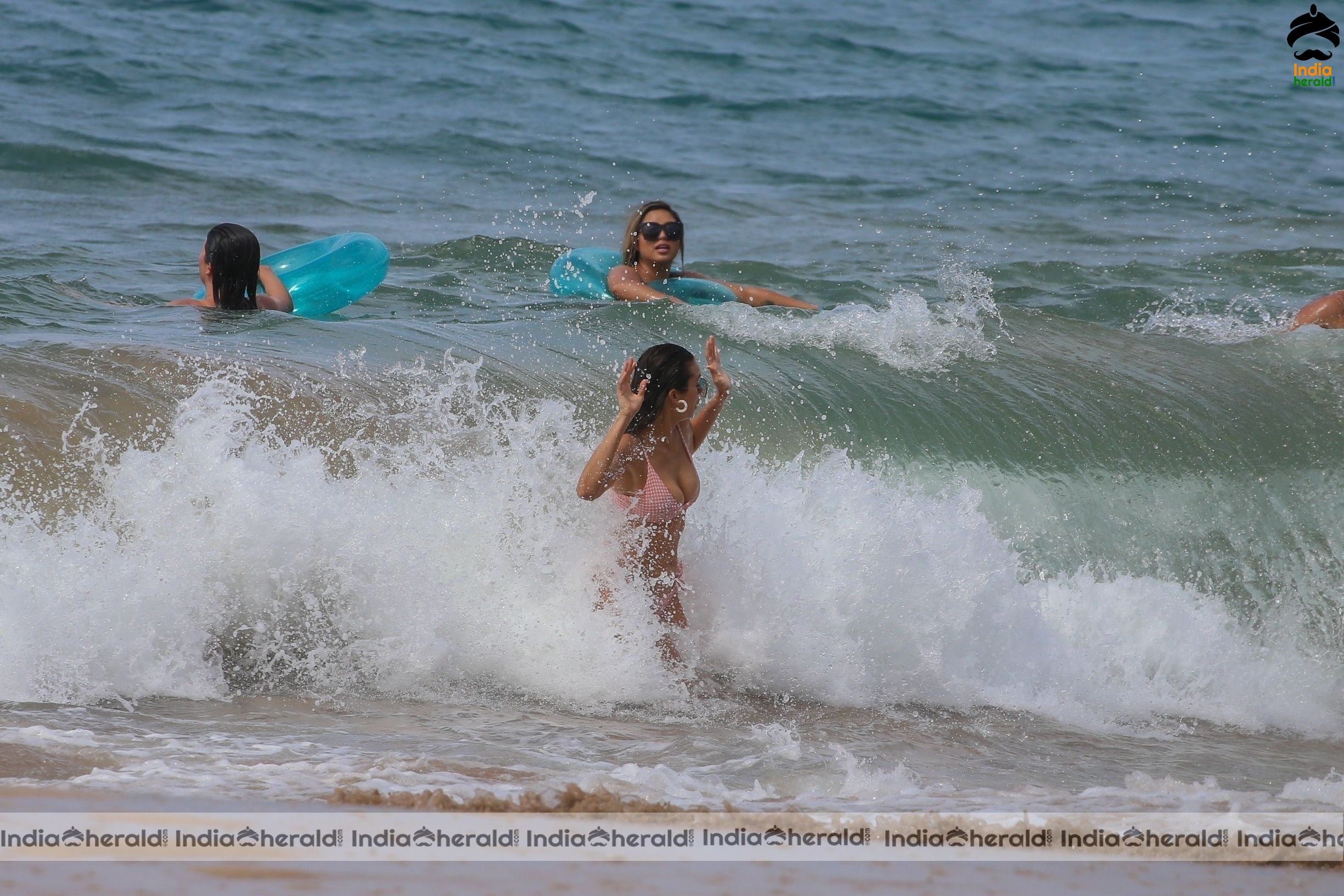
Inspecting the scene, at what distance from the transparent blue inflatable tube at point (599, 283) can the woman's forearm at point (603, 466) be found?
3.42m

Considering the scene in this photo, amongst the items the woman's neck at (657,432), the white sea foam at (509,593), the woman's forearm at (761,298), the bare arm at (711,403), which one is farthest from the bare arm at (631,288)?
the woman's neck at (657,432)

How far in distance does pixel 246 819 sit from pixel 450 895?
605 millimetres

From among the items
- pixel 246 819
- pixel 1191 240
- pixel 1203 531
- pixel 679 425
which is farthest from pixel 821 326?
pixel 1191 240

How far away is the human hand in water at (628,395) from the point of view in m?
4.39

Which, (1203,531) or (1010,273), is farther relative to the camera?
(1010,273)

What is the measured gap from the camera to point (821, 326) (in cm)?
750

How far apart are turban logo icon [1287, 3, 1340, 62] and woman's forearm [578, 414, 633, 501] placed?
1957 centimetres

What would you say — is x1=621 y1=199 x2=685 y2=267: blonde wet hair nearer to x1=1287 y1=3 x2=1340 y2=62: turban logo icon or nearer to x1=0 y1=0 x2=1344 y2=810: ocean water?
x1=0 y1=0 x2=1344 y2=810: ocean water

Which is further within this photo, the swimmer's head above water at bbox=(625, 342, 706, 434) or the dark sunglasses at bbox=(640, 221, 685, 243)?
the dark sunglasses at bbox=(640, 221, 685, 243)

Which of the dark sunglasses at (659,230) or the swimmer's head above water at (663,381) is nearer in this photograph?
the swimmer's head above water at (663,381)

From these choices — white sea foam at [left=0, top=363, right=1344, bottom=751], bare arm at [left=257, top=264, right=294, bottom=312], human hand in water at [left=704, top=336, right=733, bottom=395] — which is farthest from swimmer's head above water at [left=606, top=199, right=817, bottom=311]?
human hand in water at [left=704, top=336, right=733, bottom=395]

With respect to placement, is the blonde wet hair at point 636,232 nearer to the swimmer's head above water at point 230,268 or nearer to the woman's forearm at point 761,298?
the woman's forearm at point 761,298

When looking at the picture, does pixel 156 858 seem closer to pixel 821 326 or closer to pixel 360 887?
pixel 360 887

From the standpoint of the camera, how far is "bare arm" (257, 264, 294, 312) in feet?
24.2
